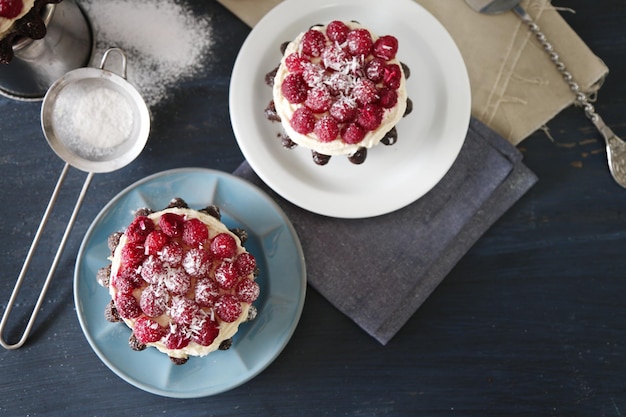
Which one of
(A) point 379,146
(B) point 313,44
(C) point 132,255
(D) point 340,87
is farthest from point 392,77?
(C) point 132,255

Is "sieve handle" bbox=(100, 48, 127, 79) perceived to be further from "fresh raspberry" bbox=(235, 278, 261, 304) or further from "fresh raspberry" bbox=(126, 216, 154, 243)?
"fresh raspberry" bbox=(235, 278, 261, 304)

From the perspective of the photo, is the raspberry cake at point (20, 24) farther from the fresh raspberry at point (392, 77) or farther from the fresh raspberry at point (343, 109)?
the fresh raspberry at point (392, 77)

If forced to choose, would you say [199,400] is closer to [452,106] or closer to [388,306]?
[388,306]

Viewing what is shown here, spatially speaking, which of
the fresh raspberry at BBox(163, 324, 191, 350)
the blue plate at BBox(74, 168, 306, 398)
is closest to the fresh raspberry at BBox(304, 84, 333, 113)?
the blue plate at BBox(74, 168, 306, 398)

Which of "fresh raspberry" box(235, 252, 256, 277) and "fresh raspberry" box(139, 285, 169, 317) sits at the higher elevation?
"fresh raspberry" box(235, 252, 256, 277)

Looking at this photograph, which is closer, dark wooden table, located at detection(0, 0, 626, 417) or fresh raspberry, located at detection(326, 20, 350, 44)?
fresh raspberry, located at detection(326, 20, 350, 44)

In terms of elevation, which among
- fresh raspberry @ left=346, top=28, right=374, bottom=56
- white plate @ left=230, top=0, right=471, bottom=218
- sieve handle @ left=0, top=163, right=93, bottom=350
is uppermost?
fresh raspberry @ left=346, top=28, right=374, bottom=56
